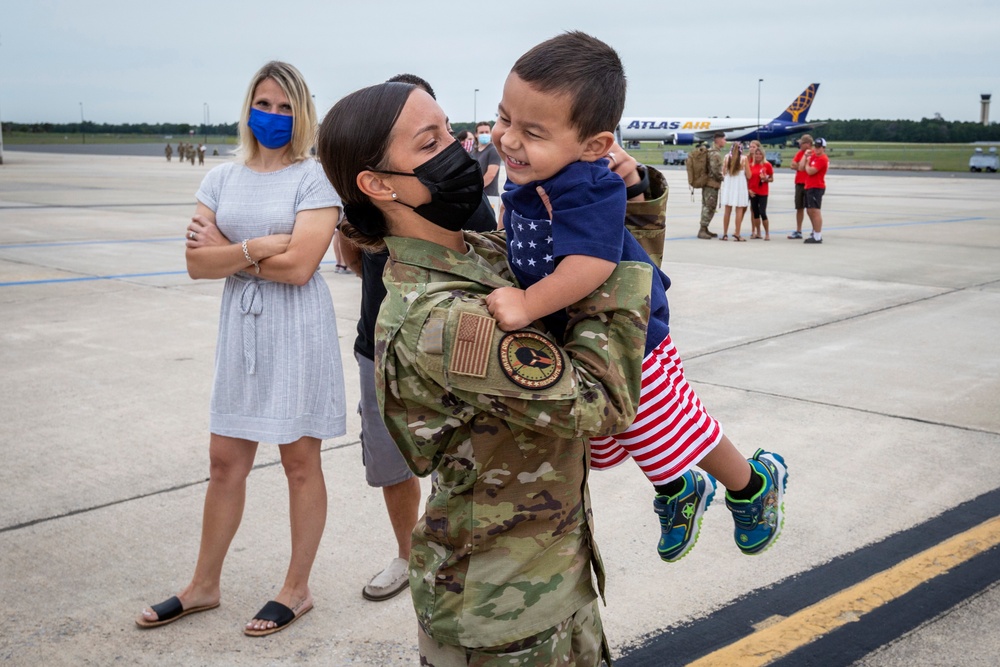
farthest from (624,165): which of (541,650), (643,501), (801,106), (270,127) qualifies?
(801,106)

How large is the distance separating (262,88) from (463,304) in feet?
6.46

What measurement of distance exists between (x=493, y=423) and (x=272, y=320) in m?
1.78

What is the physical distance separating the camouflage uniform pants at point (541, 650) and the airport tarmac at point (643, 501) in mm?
1319

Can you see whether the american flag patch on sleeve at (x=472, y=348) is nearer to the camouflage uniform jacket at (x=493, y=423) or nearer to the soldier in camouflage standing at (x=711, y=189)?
the camouflage uniform jacket at (x=493, y=423)

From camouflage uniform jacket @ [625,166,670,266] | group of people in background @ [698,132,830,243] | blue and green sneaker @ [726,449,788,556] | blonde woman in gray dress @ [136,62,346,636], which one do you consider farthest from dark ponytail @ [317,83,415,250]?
group of people in background @ [698,132,830,243]

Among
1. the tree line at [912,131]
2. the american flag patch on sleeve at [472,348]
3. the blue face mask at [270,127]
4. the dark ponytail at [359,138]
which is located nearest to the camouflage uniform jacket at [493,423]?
the american flag patch on sleeve at [472,348]

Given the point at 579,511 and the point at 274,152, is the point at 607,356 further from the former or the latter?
the point at 274,152

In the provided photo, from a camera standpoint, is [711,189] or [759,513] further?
[711,189]

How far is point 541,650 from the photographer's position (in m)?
1.78

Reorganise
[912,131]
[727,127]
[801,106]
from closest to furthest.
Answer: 1. [801,106]
2. [727,127]
3. [912,131]

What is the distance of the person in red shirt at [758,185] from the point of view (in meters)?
15.7

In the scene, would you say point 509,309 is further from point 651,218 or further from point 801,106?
point 801,106

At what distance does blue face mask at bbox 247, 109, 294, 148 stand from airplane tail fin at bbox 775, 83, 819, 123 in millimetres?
79638

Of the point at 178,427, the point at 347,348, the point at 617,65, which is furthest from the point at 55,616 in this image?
the point at 347,348
